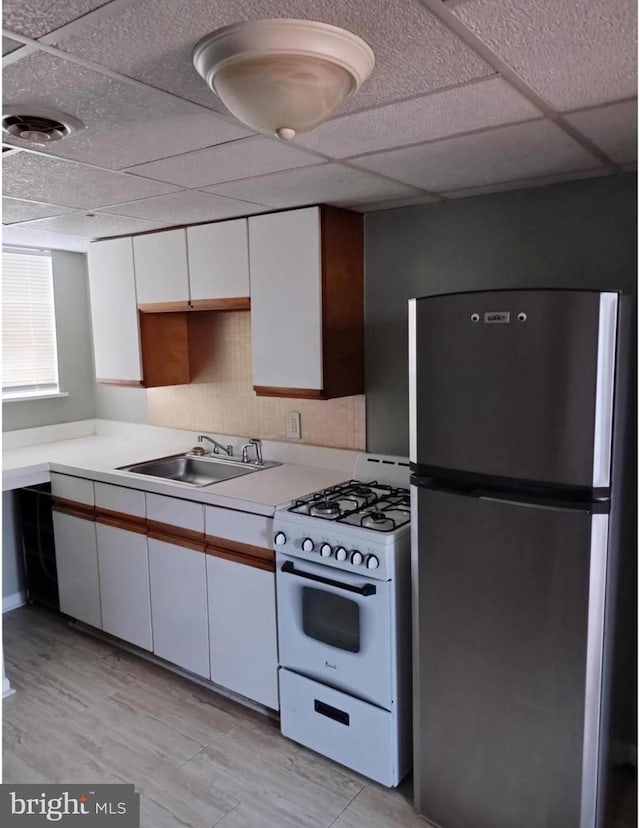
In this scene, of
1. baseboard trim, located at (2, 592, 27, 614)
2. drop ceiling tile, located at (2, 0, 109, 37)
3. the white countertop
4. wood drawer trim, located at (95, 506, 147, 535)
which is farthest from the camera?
baseboard trim, located at (2, 592, 27, 614)

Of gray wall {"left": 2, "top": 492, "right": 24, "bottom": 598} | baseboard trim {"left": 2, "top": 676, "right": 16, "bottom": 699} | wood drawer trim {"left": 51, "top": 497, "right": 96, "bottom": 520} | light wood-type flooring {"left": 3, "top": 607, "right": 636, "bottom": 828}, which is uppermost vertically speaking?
wood drawer trim {"left": 51, "top": 497, "right": 96, "bottom": 520}

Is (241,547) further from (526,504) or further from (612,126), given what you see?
(612,126)

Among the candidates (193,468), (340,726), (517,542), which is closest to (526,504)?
(517,542)

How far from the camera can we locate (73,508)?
3387 millimetres

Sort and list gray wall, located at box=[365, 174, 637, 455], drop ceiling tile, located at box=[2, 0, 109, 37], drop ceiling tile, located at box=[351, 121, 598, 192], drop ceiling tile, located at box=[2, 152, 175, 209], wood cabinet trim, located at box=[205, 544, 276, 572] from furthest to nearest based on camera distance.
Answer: wood cabinet trim, located at box=[205, 544, 276, 572]
gray wall, located at box=[365, 174, 637, 455]
drop ceiling tile, located at box=[2, 152, 175, 209]
drop ceiling tile, located at box=[351, 121, 598, 192]
drop ceiling tile, located at box=[2, 0, 109, 37]

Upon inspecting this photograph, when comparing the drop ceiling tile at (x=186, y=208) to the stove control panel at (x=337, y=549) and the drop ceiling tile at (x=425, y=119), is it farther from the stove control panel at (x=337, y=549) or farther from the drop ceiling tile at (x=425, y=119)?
the stove control panel at (x=337, y=549)

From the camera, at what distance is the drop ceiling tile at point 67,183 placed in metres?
2.03

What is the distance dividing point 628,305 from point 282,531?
1448mm

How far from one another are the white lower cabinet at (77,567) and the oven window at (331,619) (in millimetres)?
1403

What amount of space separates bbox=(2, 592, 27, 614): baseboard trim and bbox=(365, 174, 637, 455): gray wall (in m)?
2.43

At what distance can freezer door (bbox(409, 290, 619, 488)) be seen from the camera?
1709mm

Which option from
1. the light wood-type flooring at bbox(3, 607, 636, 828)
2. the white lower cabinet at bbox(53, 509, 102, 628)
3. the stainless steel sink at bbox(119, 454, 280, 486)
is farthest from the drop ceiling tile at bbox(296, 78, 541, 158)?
the white lower cabinet at bbox(53, 509, 102, 628)

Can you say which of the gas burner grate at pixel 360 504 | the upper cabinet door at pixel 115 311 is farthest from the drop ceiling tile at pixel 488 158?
the upper cabinet door at pixel 115 311

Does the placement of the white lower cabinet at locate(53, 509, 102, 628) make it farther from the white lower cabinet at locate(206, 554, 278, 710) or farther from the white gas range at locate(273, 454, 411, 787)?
the white gas range at locate(273, 454, 411, 787)
